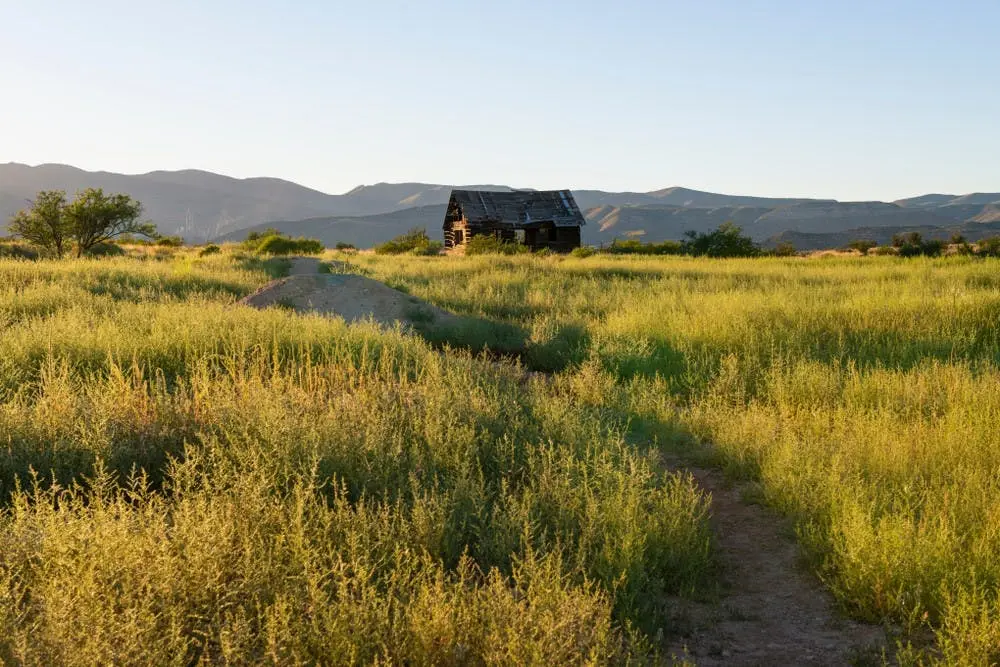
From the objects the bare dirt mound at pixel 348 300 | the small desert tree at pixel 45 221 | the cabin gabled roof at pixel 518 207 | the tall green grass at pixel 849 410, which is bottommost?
the tall green grass at pixel 849 410

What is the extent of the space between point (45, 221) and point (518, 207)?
81.4 feet

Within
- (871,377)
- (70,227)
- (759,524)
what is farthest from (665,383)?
(70,227)

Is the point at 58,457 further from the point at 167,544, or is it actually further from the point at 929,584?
the point at 929,584

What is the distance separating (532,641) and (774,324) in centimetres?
920

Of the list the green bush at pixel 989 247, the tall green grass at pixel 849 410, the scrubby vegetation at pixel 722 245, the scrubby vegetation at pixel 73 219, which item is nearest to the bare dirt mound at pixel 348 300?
the tall green grass at pixel 849 410

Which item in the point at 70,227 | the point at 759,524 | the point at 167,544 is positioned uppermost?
the point at 70,227

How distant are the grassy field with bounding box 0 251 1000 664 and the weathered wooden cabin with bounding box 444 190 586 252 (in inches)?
1283

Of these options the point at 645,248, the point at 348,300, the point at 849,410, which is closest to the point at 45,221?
the point at 348,300

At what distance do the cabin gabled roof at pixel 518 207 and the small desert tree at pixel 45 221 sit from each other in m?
Answer: 20.5

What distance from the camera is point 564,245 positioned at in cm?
4400

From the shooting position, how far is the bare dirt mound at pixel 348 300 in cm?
1386

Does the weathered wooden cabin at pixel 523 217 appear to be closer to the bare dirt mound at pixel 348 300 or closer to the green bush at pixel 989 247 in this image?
the green bush at pixel 989 247

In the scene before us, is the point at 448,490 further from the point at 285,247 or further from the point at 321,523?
the point at 285,247

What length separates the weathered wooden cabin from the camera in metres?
42.5
